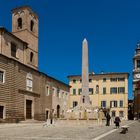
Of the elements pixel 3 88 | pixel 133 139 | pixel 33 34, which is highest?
pixel 33 34

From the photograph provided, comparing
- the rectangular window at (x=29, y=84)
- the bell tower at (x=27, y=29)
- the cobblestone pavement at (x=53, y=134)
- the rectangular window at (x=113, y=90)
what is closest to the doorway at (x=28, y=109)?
the rectangular window at (x=29, y=84)

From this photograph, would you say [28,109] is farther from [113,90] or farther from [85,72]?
[113,90]

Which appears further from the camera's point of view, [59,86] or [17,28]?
[59,86]

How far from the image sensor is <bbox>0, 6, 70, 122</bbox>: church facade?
37875mm

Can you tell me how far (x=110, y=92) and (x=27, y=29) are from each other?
37.4m

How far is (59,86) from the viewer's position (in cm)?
5869

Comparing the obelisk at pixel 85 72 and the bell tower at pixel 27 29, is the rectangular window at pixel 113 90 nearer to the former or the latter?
the bell tower at pixel 27 29

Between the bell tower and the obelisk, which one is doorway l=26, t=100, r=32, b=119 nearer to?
the bell tower

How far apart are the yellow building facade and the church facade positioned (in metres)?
23.7

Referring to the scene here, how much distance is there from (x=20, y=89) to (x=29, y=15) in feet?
46.6

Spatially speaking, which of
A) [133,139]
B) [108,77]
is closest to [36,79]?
[133,139]

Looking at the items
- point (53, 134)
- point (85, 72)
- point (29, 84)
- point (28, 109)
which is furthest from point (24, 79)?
point (53, 134)

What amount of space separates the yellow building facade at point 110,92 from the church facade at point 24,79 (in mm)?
23733

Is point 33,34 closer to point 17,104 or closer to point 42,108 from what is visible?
point 42,108
